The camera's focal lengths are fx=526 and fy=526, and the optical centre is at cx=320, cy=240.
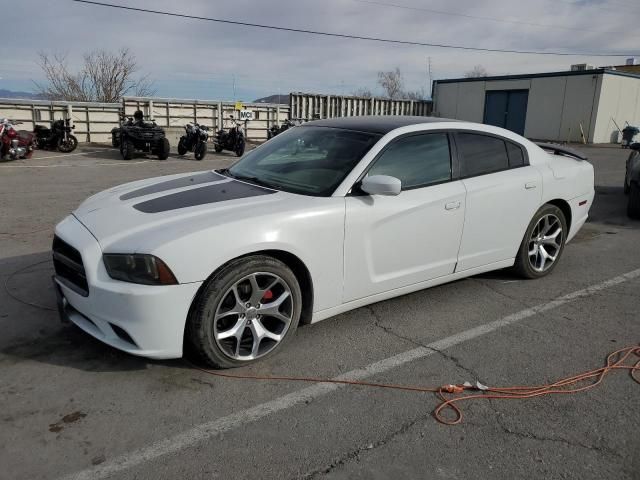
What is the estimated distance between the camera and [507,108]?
30016 millimetres

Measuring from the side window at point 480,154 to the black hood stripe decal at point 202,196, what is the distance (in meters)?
1.71

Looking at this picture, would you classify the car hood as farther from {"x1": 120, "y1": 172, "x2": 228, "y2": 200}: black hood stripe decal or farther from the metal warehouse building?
the metal warehouse building

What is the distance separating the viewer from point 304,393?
308cm

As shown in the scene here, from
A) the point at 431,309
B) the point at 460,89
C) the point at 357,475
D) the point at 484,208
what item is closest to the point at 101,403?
the point at 357,475

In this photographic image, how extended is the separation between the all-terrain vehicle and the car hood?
12559 mm

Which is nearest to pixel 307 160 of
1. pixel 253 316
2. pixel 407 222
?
pixel 407 222

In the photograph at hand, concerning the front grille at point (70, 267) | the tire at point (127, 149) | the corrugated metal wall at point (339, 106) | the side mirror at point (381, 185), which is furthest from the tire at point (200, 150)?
the side mirror at point (381, 185)

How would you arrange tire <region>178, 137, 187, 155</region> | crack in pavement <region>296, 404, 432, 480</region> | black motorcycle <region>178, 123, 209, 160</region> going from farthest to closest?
tire <region>178, 137, 187, 155</region> → black motorcycle <region>178, 123, 209, 160</region> → crack in pavement <region>296, 404, 432, 480</region>

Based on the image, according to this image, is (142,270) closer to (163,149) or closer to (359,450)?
(359,450)

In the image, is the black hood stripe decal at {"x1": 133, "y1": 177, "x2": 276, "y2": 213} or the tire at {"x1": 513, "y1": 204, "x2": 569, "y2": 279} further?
the tire at {"x1": 513, "y1": 204, "x2": 569, "y2": 279}

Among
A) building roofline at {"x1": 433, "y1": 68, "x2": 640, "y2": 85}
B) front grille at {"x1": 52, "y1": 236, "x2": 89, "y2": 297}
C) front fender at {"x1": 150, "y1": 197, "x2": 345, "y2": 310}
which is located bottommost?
front grille at {"x1": 52, "y1": 236, "x2": 89, "y2": 297}

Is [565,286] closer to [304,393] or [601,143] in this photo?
[304,393]

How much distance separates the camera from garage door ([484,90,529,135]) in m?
29.2

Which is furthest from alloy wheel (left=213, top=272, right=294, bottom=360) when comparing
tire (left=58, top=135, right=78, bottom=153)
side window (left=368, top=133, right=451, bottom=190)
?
tire (left=58, top=135, right=78, bottom=153)
